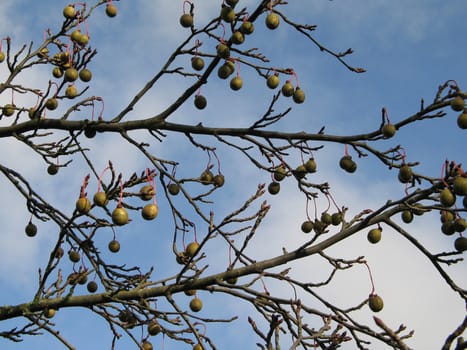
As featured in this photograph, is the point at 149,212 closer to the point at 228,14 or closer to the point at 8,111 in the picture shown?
the point at 228,14

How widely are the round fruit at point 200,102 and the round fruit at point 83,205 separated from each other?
4.77 feet

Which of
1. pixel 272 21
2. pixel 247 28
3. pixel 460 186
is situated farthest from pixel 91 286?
pixel 460 186

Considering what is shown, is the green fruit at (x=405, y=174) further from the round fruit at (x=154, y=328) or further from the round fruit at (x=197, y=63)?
the round fruit at (x=154, y=328)

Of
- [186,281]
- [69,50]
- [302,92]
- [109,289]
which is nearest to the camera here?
[186,281]

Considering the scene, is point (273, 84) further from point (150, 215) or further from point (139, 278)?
point (139, 278)

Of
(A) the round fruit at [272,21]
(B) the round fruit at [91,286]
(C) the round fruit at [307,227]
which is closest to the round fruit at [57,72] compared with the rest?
(B) the round fruit at [91,286]

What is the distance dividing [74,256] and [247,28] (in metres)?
2.49

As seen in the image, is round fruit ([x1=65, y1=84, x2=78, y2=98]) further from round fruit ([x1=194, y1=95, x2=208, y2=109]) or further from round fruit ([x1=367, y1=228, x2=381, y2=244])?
round fruit ([x1=367, y1=228, x2=381, y2=244])

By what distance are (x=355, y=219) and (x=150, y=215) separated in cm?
142

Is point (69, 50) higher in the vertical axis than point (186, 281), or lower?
higher

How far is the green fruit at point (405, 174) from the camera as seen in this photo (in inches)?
172

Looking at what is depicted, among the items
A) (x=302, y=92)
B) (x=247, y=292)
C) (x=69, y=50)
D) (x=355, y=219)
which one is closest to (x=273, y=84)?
(x=302, y=92)

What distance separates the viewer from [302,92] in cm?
517

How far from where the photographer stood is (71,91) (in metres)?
5.88
